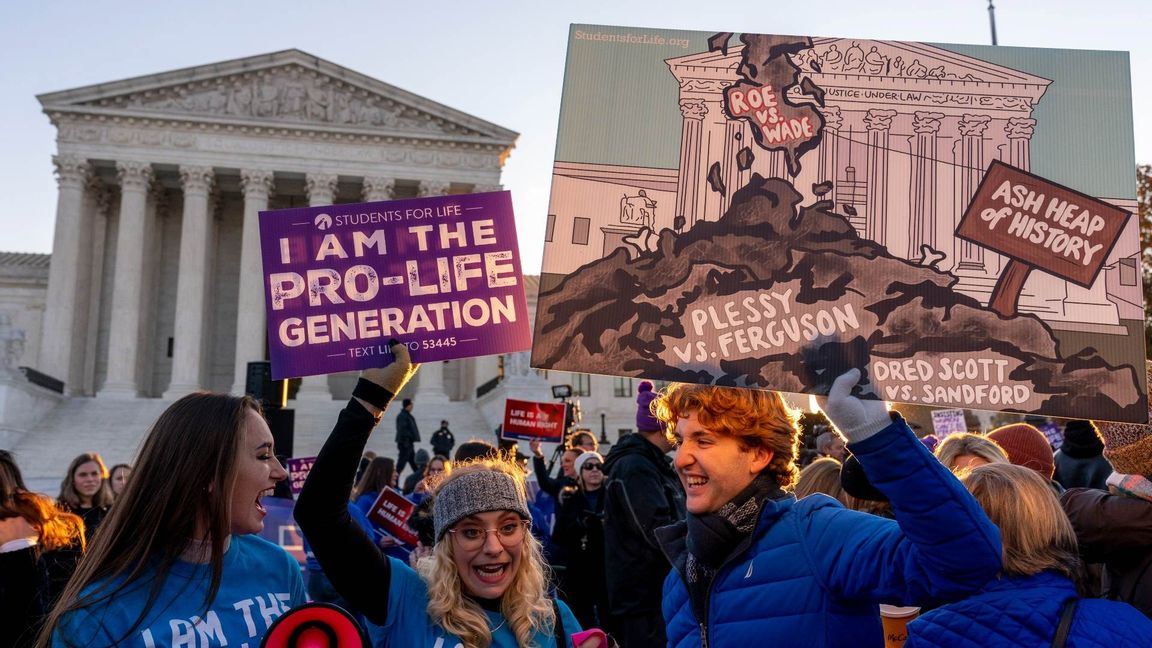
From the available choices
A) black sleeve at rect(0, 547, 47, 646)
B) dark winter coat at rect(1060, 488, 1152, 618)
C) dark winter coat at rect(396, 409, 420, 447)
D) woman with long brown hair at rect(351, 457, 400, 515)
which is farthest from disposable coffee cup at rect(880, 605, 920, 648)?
dark winter coat at rect(396, 409, 420, 447)

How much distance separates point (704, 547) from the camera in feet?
8.87

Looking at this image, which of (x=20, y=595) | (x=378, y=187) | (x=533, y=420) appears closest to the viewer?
(x=20, y=595)

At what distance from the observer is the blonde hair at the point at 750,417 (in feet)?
9.04

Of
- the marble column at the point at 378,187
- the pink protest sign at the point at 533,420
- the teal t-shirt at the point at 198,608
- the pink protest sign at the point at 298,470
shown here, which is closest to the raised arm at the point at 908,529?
the teal t-shirt at the point at 198,608

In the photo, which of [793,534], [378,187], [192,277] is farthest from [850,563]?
[192,277]

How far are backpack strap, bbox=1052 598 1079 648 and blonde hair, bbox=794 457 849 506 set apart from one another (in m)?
1.72

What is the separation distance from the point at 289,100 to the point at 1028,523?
40793 mm

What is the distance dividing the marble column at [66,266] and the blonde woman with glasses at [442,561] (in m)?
38.0

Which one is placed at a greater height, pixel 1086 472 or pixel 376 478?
pixel 1086 472

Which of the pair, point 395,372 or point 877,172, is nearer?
point 877,172

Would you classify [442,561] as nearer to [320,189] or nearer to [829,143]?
[829,143]

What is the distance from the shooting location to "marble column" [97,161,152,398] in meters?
36.7

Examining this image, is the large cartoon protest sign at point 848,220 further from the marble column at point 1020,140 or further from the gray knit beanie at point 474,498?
the gray knit beanie at point 474,498

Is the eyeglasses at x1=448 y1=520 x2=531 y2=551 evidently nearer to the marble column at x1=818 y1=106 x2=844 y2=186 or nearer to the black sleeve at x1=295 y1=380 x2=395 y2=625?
the black sleeve at x1=295 y1=380 x2=395 y2=625
